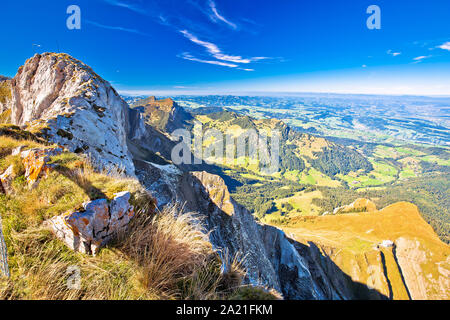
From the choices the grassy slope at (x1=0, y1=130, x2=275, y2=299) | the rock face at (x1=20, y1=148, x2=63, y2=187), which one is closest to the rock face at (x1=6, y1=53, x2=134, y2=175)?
the rock face at (x1=20, y1=148, x2=63, y2=187)

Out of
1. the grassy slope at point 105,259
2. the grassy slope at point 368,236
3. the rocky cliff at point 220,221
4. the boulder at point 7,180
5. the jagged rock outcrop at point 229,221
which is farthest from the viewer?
the grassy slope at point 368,236

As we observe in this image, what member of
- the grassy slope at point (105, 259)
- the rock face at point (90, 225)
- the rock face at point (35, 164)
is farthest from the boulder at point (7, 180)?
→ the rock face at point (90, 225)

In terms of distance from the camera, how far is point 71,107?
21750 mm

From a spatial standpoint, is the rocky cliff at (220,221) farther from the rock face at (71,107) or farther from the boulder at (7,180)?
the boulder at (7,180)

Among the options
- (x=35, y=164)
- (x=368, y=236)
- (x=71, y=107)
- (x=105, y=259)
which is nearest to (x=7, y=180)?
(x=35, y=164)

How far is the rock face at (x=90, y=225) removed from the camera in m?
4.61

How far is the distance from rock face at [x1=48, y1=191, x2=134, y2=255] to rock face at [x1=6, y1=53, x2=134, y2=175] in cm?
1011

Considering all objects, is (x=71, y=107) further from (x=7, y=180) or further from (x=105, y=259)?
(x=105, y=259)

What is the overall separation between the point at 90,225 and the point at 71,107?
24067mm

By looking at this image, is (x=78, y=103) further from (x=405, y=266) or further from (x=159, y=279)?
(x=405, y=266)

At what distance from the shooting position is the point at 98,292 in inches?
143

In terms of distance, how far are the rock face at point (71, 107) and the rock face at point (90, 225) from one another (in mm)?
10105

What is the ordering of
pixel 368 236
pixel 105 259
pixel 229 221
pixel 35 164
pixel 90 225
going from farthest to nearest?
1. pixel 368 236
2. pixel 229 221
3. pixel 35 164
4. pixel 90 225
5. pixel 105 259
